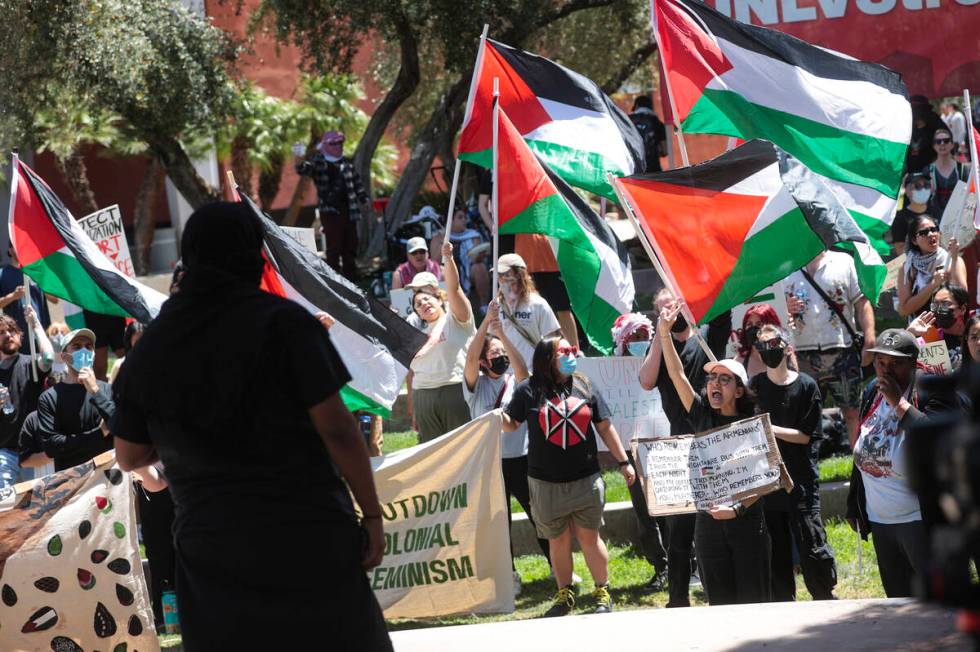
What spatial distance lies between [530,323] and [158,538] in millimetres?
2864

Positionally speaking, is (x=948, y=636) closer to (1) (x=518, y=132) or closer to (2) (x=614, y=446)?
(2) (x=614, y=446)

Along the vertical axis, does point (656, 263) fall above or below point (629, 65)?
below

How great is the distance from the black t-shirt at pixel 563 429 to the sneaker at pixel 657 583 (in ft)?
3.67

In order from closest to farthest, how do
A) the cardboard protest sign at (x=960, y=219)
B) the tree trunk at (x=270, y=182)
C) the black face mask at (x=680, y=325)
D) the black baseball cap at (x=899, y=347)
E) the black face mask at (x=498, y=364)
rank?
the black baseball cap at (x=899, y=347)
the black face mask at (x=680, y=325)
the black face mask at (x=498, y=364)
the cardboard protest sign at (x=960, y=219)
the tree trunk at (x=270, y=182)

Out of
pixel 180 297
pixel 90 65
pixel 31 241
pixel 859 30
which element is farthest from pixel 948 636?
pixel 90 65

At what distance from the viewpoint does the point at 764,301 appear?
8.87 metres

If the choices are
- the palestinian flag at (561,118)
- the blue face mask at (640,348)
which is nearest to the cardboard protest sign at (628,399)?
the blue face mask at (640,348)

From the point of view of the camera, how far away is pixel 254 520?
11.7 feet

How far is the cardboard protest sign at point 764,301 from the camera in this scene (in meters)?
8.70

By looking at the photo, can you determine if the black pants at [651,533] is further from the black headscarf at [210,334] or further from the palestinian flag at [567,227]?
the black headscarf at [210,334]

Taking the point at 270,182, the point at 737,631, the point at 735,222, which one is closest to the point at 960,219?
the point at 735,222

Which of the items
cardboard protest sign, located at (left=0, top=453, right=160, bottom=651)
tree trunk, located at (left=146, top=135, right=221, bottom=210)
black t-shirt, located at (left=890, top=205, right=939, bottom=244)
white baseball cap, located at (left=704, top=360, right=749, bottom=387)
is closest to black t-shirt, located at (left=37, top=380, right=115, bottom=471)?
cardboard protest sign, located at (left=0, top=453, right=160, bottom=651)

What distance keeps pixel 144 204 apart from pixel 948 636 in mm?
22646

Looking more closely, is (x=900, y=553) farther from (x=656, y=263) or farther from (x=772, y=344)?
(x=656, y=263)
